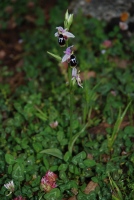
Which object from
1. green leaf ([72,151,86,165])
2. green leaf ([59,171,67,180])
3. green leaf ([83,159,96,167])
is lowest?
green leaf ([59,171,67,180])

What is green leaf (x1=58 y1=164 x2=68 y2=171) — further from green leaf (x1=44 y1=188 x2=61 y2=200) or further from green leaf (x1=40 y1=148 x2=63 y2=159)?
green leaf (x1=44 y1=188 x2=61 y2=200)

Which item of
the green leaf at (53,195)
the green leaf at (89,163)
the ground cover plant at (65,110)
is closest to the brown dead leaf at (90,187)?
the ground cover plant at (65,110)

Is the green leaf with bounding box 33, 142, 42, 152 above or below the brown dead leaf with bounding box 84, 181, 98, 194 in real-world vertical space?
above

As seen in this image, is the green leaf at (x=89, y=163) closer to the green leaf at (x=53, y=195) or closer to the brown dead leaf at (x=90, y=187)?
the brown dead leaf at (x=90, y=187)

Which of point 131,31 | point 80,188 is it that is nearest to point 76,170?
point 80,188

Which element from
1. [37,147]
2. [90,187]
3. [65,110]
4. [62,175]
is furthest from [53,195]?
[65,110]

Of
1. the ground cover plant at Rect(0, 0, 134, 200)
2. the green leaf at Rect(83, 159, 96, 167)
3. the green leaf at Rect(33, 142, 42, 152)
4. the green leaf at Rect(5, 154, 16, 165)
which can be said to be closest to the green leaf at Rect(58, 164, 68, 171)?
the ground cover plant at Rect(0, 0, 134, 200)

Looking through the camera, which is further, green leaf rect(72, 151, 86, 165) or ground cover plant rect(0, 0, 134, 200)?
green leaf rect(72, 151, 86, 165)

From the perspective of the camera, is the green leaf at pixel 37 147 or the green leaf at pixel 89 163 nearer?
the green leaf at pixel 89 163

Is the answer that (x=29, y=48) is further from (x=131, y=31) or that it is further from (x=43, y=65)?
(x=131, y=31)

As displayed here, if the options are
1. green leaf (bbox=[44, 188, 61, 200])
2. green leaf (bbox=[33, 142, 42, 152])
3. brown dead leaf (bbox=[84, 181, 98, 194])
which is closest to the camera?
green leaf (bbox=[44, 188, 61, 200])
